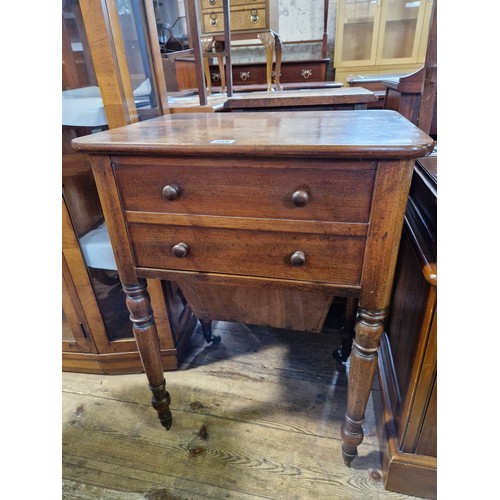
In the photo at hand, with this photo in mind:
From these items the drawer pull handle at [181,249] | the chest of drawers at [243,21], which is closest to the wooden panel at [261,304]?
the drawer pull handle at [181,249]

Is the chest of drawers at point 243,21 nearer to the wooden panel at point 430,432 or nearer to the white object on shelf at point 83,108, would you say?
the white object on shelf at point 83,108

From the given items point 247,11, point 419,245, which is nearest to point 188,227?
point 419,245

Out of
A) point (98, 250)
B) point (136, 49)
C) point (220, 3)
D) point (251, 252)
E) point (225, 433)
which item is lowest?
point (225, 433)

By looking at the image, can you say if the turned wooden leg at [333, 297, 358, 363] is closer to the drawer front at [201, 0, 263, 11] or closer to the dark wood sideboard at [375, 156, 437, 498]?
the dark wood sideboard at [375, 156, 437, 498]

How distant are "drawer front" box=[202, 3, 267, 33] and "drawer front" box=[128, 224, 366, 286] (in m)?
1.76

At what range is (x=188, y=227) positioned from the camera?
0.71m

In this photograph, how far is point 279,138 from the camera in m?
0.63

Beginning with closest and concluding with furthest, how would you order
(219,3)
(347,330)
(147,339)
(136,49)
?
(147,339), (136,49), (347,330), (219,3)

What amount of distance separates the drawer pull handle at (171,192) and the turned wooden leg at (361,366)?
1.48ft

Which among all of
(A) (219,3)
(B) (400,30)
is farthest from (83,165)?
(B) (400,30)

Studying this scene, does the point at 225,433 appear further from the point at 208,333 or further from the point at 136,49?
the point at 136,49

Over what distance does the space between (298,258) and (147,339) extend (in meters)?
0.50

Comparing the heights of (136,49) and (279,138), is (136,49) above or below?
above

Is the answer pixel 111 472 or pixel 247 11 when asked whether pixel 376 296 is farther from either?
pixel 247 11
